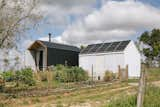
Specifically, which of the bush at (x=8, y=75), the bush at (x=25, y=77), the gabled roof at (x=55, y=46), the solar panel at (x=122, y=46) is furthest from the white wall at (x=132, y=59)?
the bush at (x=8, y=75)

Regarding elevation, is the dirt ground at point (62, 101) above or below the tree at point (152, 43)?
below

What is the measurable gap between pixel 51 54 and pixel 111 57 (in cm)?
708

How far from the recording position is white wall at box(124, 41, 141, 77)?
30.2 m

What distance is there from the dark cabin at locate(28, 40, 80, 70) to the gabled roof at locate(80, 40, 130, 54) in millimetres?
2661

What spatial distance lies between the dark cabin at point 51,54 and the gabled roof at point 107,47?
8.73 feet

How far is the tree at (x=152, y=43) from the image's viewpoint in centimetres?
4131

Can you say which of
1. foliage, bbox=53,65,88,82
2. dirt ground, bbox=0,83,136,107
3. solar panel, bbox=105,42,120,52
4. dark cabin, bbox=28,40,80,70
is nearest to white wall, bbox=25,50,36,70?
dark cabin, bbox=28,40,80,70

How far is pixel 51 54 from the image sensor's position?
112 ft

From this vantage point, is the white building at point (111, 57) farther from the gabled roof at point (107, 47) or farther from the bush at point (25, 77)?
the bush at point (25, 77)

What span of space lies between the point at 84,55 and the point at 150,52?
12851 mm

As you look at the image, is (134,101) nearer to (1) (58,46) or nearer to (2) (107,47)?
(2) (107,47)

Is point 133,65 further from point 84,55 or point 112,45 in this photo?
point 84,55

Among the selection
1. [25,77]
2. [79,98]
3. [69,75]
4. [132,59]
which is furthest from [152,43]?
[79,98]

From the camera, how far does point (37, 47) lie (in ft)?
115
